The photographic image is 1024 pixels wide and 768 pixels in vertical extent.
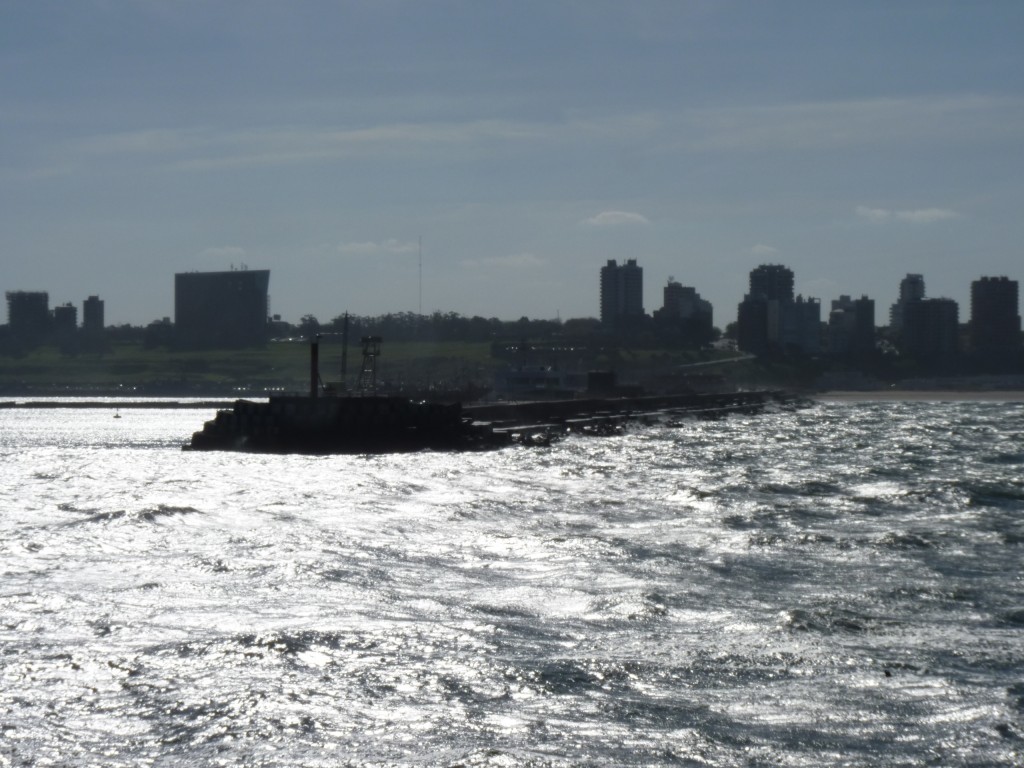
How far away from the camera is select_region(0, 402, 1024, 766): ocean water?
33.1ft

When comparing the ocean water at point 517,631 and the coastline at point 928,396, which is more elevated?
the ocean water at point 517,631

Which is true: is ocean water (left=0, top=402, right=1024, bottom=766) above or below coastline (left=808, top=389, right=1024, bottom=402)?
above

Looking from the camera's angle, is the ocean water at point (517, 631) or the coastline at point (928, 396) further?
the coastline at point (928, 396)

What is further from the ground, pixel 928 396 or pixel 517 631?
pixel 517 631

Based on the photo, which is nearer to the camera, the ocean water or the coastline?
the ocean water

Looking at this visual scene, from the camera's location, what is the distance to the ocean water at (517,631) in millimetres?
10094

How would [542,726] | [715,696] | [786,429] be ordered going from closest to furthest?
1. [542,726]
2. [715,696]
3. [786,429]

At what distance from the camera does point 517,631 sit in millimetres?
13969

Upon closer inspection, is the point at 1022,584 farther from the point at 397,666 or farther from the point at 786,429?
the point at 786,429

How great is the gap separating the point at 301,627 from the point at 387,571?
427 centimetres

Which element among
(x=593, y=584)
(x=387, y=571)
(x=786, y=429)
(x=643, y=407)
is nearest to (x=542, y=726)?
(x=593, y=584)

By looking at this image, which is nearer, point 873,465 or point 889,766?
point 889,766

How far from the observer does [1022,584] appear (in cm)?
1700

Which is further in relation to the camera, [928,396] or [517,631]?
[928,396]
